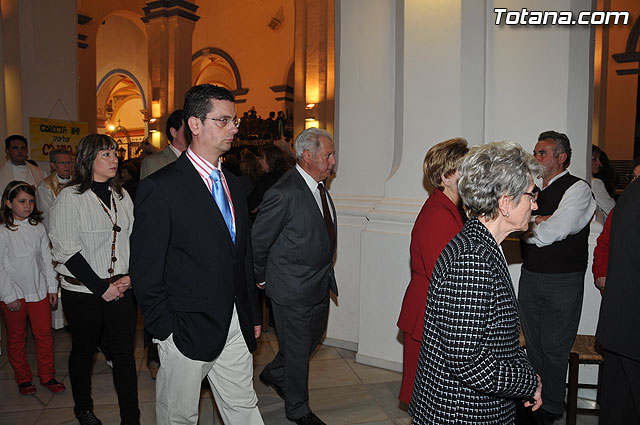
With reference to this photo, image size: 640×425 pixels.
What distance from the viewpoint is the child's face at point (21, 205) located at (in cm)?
389

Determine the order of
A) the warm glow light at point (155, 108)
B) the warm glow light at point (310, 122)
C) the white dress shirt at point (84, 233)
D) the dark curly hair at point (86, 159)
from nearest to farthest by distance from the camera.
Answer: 1. the white dress shirt at point (84, 233)
2. the dark curly hair at point (86, 159)
3. the warm glow light at point (310, 122)
4. the warm glow light at point (155, 108)

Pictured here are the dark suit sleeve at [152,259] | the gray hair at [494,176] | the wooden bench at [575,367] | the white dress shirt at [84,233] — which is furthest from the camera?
the wooden bench at [575,367]

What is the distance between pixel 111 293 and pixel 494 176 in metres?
2.24

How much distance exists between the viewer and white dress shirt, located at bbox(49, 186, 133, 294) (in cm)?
291

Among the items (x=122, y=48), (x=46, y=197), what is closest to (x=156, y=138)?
(x=46, y=197)

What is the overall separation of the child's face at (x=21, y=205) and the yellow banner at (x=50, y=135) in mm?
4337

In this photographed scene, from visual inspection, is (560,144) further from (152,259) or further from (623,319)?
(152,259)

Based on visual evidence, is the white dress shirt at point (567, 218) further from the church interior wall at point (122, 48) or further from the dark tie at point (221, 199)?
the church interior wall at point (122, 48)

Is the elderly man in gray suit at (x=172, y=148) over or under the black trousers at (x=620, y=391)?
over

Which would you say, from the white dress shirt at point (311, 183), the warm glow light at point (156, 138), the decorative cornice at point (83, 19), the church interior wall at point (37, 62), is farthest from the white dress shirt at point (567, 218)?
the decorative cornice at point (83, 19)

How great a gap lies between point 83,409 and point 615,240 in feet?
10.5

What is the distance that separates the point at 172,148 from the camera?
4.20 meters

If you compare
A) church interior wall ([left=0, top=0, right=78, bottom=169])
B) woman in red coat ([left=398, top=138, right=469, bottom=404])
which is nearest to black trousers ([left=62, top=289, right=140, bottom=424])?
woman in red coat ([left=398, top=138, right=469, bottom=404])

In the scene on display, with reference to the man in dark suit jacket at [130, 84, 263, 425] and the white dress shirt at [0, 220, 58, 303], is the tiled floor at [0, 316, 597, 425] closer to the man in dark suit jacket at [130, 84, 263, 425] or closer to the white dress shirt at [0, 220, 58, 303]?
the white dress shirt at [0, 220, 58, 303]
